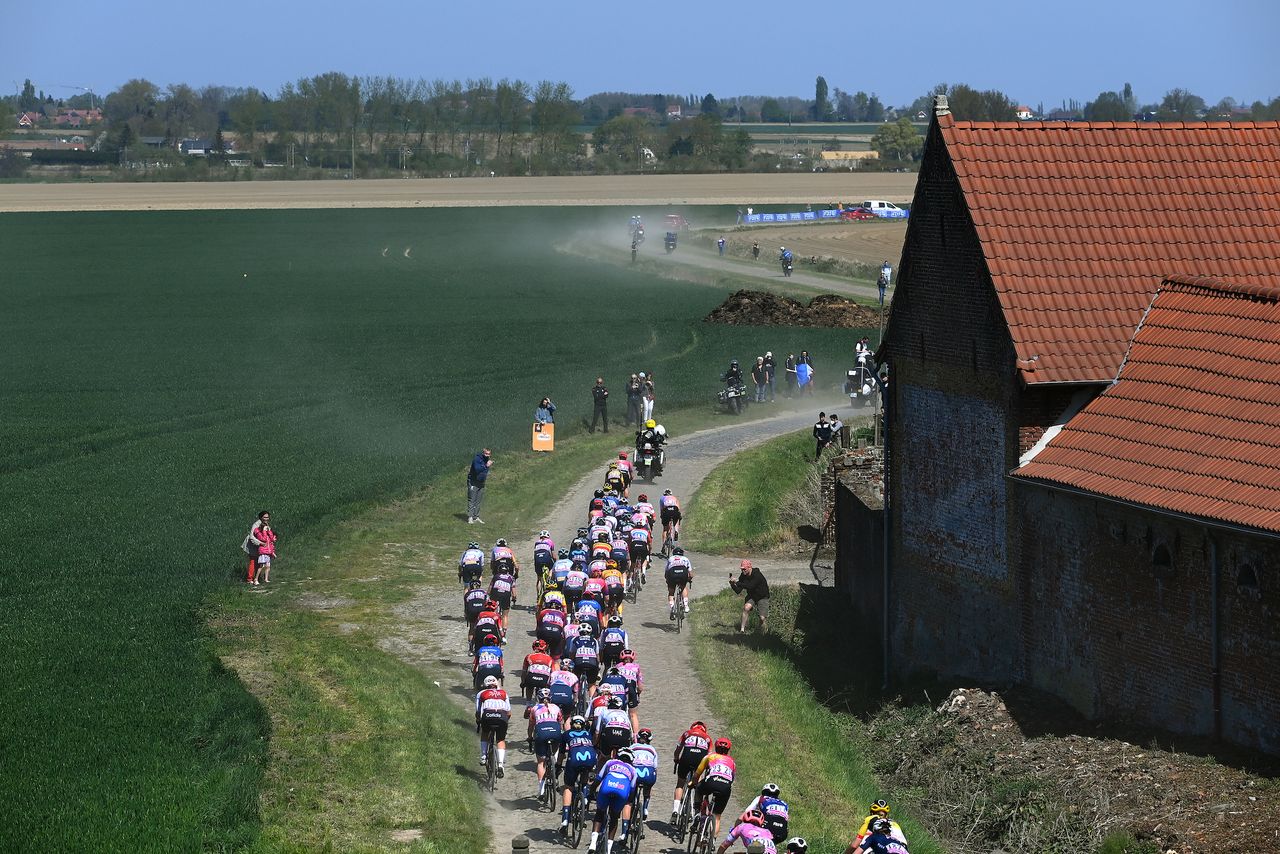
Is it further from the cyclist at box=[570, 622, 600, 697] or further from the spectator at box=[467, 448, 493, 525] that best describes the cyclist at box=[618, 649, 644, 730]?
the spectator at box=[467, 448, 493, 525]

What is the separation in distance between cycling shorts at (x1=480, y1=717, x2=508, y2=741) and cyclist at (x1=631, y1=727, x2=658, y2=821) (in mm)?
2477

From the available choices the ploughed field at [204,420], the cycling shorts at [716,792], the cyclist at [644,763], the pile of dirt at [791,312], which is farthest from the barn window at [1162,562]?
the pile of dirt at [791,312]

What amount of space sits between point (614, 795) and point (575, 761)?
50.4 inches

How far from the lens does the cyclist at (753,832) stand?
56.6 ft

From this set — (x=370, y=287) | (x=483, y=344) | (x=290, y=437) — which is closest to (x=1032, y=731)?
(x=290, y=437)

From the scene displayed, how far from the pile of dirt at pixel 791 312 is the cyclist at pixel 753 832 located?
5657 cm

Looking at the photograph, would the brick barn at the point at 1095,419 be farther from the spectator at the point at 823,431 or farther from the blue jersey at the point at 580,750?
the spectator at the point at 823,431

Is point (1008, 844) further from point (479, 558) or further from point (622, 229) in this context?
point (622, 229)

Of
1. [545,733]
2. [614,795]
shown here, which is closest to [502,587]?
[545,733]

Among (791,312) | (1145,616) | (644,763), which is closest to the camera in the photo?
(644,763)

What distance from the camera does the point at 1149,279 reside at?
27.1 meters

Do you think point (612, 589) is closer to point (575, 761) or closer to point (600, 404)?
point (575, 761)

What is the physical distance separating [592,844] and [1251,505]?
8906 mm

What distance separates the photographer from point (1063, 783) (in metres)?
21.0
